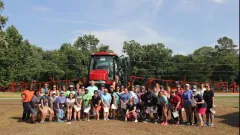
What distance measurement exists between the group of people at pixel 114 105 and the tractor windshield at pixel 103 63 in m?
2.67

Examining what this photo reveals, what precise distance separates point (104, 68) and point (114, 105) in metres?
3.52

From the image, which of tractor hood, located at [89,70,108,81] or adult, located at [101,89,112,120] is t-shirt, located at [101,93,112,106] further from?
tractor hood, located at [89,70,108,81]

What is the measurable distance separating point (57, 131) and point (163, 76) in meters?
59.7

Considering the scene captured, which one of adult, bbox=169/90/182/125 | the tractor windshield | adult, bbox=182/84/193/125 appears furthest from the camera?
the tractor windshield

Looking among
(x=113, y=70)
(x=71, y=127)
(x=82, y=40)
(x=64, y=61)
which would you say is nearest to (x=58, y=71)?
(x=64, y=61)

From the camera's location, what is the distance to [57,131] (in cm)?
1030

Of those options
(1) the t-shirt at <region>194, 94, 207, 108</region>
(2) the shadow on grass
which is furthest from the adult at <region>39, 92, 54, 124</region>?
(2) the shadow on grass

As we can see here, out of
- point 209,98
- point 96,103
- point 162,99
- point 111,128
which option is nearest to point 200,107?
point 209,98

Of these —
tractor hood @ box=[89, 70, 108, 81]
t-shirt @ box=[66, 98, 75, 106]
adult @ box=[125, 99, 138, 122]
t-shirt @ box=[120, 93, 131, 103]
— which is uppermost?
tractor hood @ box=[89, 70, 108, 81]

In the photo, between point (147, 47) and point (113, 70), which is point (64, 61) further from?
point (113, 70)

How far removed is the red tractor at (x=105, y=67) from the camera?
1538cm

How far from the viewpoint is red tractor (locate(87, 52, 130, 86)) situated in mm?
15381

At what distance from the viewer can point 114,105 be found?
518 inches

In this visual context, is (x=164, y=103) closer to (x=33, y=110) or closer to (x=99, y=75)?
(x=99, y=75)
